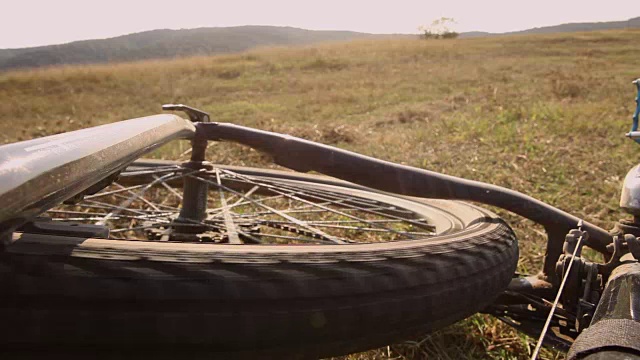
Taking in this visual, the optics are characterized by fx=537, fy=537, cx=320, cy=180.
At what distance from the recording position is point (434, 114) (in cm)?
653

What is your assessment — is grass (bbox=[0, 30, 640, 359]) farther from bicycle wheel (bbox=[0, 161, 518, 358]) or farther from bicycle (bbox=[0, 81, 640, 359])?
bicycle wheel (bbox=[0, 161, 518, 358])

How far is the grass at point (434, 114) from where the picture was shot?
2.93 metres

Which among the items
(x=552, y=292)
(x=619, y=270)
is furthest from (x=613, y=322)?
(x=552, y=292)

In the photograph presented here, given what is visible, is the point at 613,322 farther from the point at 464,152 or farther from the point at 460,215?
the point at 464,152

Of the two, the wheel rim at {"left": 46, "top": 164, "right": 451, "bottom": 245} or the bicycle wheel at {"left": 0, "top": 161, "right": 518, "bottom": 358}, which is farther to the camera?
the wheel rim at {"left": 46, "top": 164, "right": 451, "bottom": 245}

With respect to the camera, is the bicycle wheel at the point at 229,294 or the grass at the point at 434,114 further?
the grass at the point at 434,114

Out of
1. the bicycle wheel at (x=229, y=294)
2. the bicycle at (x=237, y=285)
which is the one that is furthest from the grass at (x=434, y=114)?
the bicycle wheel at (x=229, y=294)

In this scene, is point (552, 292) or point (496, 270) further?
point (552, 292)

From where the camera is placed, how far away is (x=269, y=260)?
36.8 inches

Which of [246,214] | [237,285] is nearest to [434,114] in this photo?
[246,214]

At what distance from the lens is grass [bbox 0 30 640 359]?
293 centimetres

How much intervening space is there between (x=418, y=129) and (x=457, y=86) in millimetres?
5355

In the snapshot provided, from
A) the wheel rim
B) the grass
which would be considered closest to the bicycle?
the grass

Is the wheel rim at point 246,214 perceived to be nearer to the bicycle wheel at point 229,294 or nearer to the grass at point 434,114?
the grass at point 434,114
